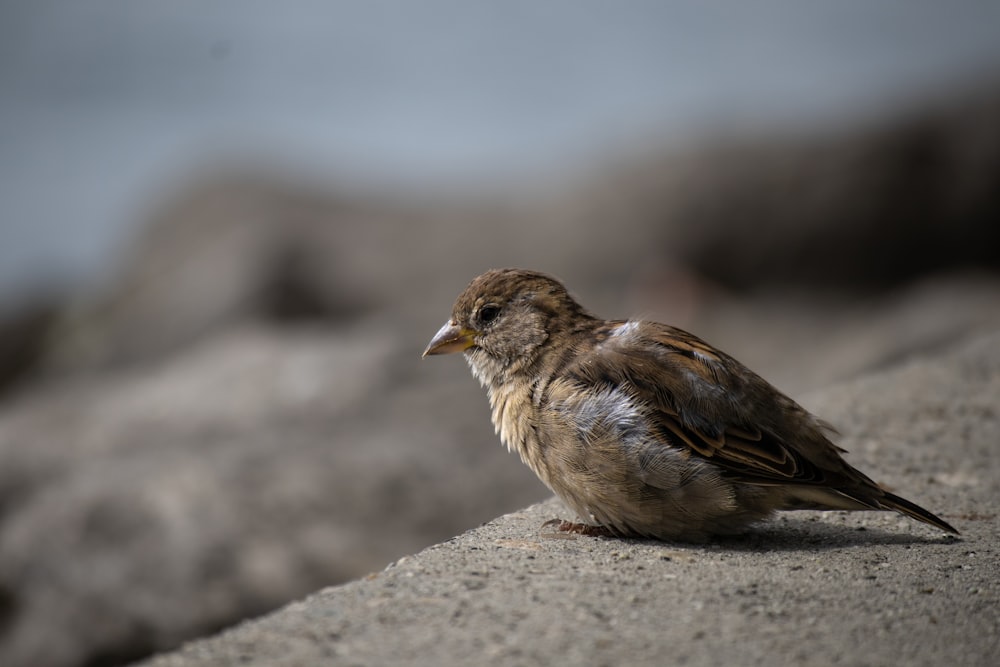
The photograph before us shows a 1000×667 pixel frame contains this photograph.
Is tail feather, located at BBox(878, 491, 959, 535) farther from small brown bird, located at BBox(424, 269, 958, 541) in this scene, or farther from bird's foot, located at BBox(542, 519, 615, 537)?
bird's foot, located at BBox(542, 519, 615, 537)

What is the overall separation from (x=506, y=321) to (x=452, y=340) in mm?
245

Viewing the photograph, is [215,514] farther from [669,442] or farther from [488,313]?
[669,442]

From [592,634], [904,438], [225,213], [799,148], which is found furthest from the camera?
[225,213]

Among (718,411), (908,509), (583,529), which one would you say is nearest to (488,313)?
(583,529)

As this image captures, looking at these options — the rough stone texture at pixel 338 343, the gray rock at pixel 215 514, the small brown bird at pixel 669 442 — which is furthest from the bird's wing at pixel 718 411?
the gray rock at pixel 215 514

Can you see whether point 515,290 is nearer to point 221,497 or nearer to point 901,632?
point 901,632

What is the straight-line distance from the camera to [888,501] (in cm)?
356

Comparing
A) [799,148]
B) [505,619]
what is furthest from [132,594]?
[799,148]

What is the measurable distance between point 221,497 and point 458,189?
40.5 ft

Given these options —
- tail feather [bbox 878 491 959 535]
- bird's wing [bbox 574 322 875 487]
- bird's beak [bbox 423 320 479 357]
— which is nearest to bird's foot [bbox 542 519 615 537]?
bird's wing [bbox 574 322 875 487]

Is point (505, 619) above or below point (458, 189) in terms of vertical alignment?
below

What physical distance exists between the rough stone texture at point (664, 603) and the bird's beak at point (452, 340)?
699 millimetres

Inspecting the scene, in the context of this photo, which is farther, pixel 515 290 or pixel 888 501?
pixel 515 290

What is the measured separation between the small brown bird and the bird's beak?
38 centimetres
